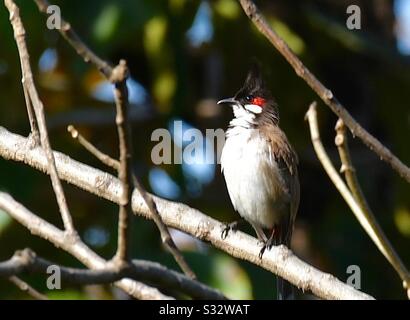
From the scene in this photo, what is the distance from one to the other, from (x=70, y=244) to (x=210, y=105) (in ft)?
14.1

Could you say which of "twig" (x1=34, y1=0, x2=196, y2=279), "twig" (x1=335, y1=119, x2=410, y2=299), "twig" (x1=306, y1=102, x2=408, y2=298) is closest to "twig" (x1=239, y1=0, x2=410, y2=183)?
"twig" (x1=335, y1=119, x2=410, y2=299)

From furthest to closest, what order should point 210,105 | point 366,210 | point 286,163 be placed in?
point 210,105
point 286,163
point 366,210

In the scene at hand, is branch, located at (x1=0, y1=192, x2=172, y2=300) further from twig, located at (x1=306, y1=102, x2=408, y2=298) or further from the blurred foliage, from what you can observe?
the blurred foliage

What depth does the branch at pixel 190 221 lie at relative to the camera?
106 inches

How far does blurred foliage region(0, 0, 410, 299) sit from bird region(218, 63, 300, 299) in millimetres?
510

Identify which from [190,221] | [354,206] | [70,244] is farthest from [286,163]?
[70,244]

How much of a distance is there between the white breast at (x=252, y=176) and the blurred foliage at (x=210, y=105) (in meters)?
0.58

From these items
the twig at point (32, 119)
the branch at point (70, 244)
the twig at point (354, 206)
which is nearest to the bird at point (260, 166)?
the twig at point (32, 119)

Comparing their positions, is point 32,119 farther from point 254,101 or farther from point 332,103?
point 254,101

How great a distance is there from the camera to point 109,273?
1.91 metres

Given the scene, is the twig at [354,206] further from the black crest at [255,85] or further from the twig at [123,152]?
→ the black crest at [255,85]

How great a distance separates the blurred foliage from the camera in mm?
5180
